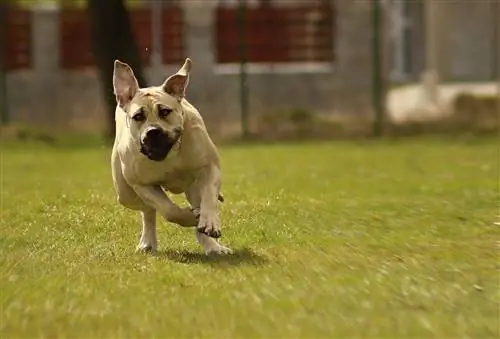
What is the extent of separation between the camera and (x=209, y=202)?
20.1ft

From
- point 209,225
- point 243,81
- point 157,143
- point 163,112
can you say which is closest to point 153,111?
point 163,112

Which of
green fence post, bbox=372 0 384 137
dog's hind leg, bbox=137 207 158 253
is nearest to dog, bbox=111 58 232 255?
dog's hind leg, bbox=137 207 158 253

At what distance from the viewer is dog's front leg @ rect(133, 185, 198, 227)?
20.6 ft

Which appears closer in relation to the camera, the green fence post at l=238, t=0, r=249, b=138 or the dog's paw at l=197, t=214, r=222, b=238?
→ the dog's paw at l=197, t=214, r=222, b=238

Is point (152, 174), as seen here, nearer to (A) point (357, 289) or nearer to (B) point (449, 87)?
(A) point (357, 289)

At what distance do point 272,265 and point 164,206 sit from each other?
685 mm

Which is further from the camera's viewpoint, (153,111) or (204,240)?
(204,240)

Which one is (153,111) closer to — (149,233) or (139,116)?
(139,116)

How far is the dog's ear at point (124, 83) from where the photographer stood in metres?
6.29

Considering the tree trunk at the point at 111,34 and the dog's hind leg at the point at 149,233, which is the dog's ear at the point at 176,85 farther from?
the tree trunk at the point at 111,34

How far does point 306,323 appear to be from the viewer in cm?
459

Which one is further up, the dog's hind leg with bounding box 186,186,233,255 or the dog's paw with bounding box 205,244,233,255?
the dog's hind leg with bounding box 186,186,233,255

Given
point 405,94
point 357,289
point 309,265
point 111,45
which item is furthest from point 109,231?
point 405,94

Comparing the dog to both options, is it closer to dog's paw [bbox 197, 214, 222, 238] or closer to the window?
dog's paw [bbox 197, 214, 222, 238]
